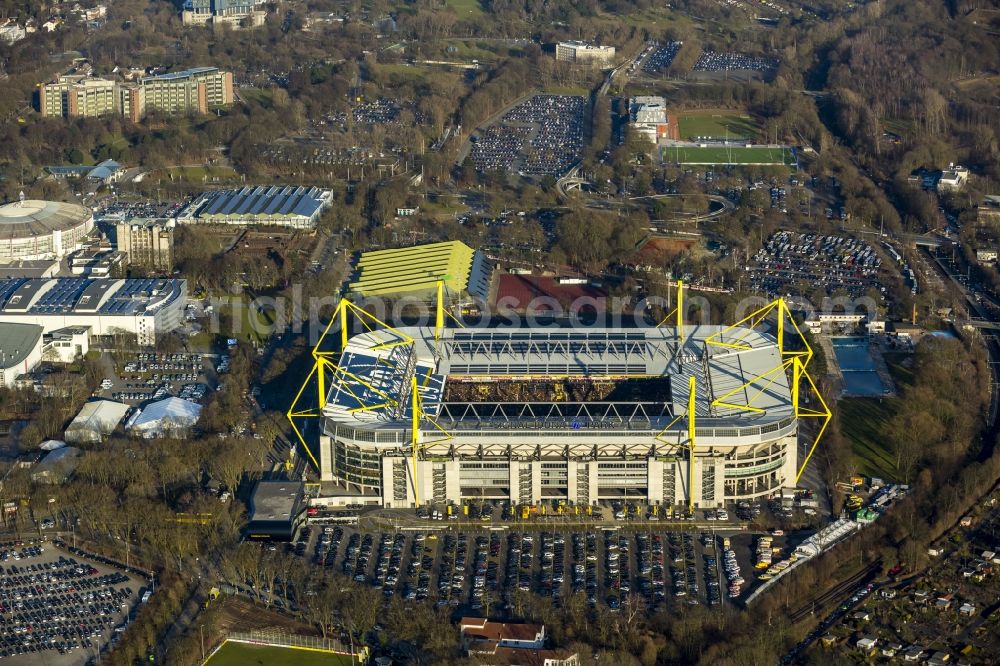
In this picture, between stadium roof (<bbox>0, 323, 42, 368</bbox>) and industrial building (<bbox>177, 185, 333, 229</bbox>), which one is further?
industrial building (<bbox>177, 185, 333, 229</bbox>)

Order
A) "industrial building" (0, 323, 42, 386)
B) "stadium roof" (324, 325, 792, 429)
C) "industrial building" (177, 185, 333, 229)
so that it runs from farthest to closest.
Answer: "industrial building" (177, 185, 333, 229)
"industrial building" (0, 323, 42, 386)
"stadium roof" (324, 325, 792, 429)

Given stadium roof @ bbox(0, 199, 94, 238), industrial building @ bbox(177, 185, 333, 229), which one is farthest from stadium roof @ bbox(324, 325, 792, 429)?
stadium roof @ bbox(0, 199, 94, 238)

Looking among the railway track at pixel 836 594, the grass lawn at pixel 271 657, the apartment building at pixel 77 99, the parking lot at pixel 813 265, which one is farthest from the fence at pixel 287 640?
the apartment building at pixel 77 99

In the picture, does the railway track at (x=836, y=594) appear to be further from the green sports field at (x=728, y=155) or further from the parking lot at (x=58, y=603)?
the green sports field at (x=728, y=155)

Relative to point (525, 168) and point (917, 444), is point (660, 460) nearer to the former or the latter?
point (917, 444)

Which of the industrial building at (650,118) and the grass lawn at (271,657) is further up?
the industrial building at (650,118)

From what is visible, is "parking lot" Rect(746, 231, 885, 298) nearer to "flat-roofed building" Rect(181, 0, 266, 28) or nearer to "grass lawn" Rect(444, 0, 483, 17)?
"grass lawn" Rect(444, 0, 483, 17)
